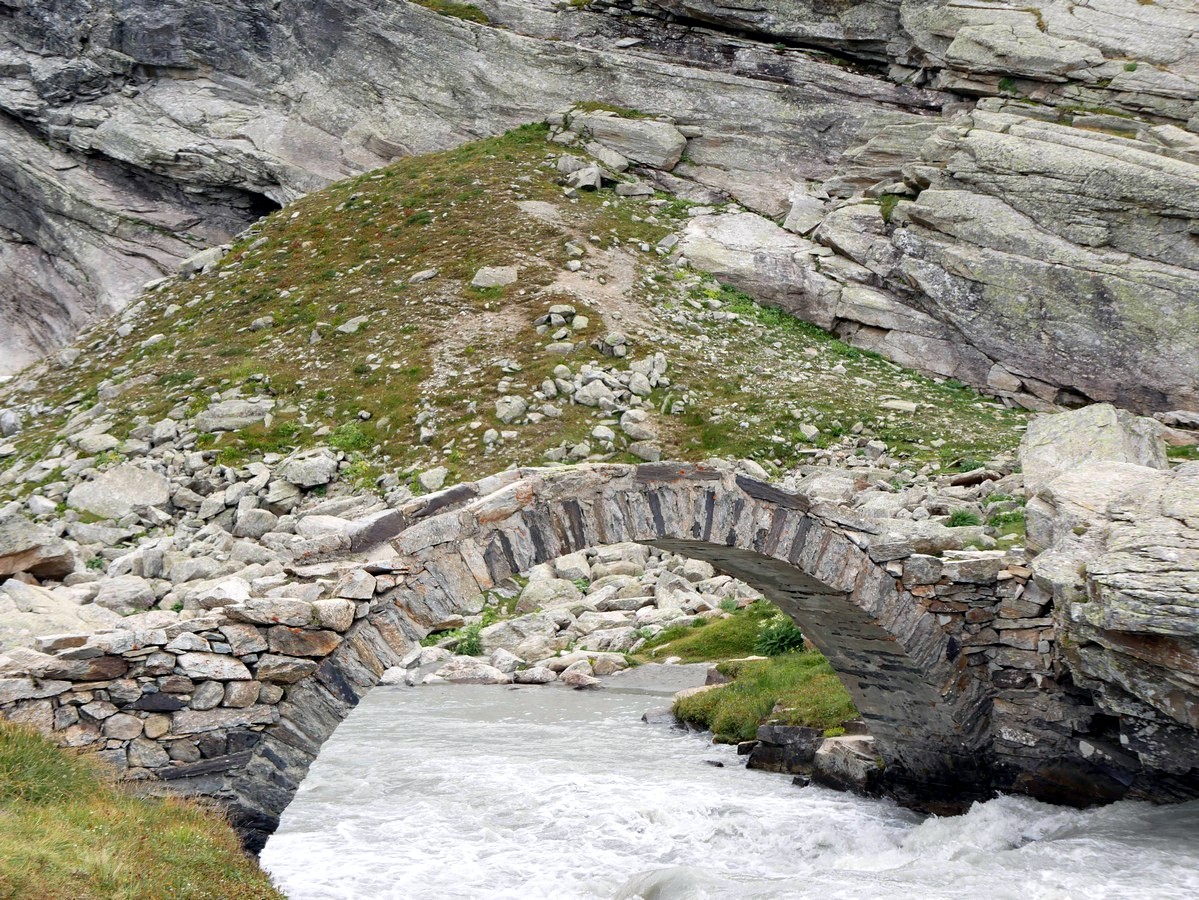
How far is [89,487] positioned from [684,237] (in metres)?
18.9

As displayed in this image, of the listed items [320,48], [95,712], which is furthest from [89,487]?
[320,48]

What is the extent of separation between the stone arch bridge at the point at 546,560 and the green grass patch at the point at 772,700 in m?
2.51

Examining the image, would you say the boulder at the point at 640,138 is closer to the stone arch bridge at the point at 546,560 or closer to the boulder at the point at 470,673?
the boulder at the point at 470,673

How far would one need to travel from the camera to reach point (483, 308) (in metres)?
29.6

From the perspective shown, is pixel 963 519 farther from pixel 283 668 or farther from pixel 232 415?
pixel 232 415

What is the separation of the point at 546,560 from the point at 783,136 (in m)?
32.5

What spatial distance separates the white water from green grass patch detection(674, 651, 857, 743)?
885 millimetres

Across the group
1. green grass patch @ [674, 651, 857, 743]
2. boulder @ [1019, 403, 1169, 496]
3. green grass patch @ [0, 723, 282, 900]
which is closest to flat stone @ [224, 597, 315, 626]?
green grass patch @ [0, 723, 282, 900]

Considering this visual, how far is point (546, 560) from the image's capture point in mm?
9750

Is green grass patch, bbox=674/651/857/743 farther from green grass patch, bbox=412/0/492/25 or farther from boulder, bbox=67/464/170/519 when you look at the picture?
green grass patch, bbox=412/0/492/25

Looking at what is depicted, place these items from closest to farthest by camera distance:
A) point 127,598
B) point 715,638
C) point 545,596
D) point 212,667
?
point 212,667
point 127,598
point 715,638
point 545,596

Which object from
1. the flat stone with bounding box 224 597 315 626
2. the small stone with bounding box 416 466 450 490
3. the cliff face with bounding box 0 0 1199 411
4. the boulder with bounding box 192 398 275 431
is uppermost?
the cliff face with bounding box 0 0 1199 411

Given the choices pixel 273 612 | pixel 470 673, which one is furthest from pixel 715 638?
pixel 273 612

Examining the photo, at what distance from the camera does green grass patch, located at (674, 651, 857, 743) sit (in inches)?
628
